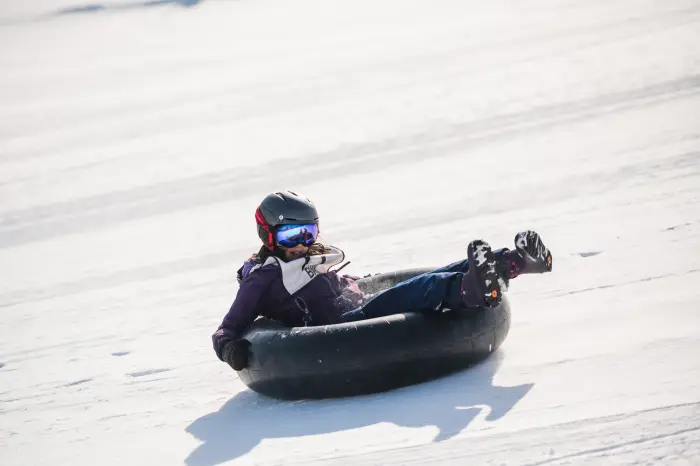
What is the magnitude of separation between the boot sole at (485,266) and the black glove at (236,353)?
1178mm

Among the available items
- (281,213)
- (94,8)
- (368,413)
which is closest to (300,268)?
(281,213)

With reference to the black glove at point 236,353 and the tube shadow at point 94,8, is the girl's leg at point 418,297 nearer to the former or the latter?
the black glove at point 236,353

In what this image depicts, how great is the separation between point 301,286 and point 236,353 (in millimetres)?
474

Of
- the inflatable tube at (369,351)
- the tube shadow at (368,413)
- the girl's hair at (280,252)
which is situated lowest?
the tube shadow at (368,413)

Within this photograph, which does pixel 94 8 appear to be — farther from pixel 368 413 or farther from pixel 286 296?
pixel 368 413

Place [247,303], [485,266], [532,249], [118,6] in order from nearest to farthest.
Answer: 1. [485,266]
2. [532,249]
3. [247,303]
4. [118,6]

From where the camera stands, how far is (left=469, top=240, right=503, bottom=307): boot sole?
4.18 metres

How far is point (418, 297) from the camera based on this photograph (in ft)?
14.7

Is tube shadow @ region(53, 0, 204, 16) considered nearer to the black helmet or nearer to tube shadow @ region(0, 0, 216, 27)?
tube shadow @ region(0, 0, 216, 27)

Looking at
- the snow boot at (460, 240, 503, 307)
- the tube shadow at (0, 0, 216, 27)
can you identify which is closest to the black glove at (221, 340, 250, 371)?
the snow boot at (460, 240, 503, 307)

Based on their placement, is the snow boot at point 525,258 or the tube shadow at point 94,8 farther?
the tube shadow at point 94,8

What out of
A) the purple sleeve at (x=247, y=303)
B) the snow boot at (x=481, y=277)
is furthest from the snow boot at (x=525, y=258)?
the purple sleeve at (x=247, y=303)

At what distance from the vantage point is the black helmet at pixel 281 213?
Result: 4.68m

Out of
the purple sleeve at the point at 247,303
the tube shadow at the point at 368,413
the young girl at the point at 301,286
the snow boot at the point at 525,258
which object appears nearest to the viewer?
the tube shadow at the point at 368,413
